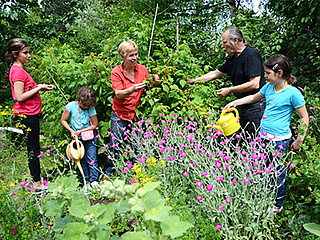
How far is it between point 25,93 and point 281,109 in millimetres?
2626

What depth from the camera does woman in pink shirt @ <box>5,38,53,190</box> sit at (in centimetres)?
308

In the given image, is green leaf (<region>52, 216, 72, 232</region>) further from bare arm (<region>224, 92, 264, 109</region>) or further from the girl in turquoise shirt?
bare arm (<region>224, 92, 264, 109</region>)

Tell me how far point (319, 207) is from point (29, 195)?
2.14 metres

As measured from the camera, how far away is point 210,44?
487 cm

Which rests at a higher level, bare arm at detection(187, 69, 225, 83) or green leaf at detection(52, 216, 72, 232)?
bare arm at detection(187, 69, 225, 83)

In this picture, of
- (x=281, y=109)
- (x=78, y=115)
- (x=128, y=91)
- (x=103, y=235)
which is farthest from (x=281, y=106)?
(x=78, y=115)

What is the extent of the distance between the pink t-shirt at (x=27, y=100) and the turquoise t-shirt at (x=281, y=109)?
2.47 meters

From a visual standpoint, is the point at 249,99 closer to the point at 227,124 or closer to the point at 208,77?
the point at 227,124

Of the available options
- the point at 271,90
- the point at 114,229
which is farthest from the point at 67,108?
the point at 271,90

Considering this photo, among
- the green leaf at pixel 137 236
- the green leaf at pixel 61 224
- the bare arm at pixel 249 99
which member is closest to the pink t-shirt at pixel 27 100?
the green leaf at pixel 61 224

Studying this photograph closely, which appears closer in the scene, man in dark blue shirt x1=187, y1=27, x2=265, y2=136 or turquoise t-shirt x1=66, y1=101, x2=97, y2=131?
man in dark blue shirt x1=187, y1=27, x2=265, y2=136

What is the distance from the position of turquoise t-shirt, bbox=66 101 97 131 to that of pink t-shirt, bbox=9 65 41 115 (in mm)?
374

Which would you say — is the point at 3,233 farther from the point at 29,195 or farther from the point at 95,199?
the point at 95,199

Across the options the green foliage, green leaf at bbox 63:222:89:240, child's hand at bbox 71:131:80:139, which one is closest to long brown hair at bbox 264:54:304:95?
the green foliage
